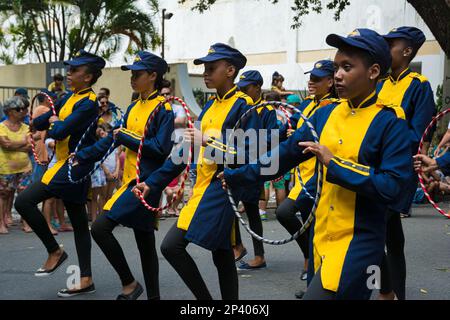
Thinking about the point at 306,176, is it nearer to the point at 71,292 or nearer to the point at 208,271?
the point at 208,271

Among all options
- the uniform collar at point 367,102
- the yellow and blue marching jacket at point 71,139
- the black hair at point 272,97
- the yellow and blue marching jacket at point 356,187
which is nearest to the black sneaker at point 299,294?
the yellow and blue marching jacket at point 71,139

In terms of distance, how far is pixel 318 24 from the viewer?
3344cm

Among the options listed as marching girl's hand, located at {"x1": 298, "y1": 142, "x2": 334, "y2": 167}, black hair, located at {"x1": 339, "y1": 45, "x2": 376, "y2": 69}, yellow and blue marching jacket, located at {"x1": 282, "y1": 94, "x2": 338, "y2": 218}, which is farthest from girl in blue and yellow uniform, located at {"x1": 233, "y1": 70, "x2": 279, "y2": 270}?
marching girl's hand, located at {"x1": 298, "y1": 142, "x2": 334, "y2": 167}

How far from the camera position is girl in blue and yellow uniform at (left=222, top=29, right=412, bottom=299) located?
3.87 meters

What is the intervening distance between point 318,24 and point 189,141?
2914 cm

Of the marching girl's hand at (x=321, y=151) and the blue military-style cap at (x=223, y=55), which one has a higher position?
the blue military-style cap at (x=223, y=55)

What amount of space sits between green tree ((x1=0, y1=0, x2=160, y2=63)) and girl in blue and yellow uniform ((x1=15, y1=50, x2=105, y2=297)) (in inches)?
736

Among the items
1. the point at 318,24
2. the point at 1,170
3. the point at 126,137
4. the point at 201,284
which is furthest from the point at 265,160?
the point at 318,24

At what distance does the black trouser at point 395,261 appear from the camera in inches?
233

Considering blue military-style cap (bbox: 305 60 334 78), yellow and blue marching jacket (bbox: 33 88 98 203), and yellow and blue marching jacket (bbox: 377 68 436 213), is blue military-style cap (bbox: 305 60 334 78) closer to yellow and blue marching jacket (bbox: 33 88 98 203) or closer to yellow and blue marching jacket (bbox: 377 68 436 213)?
yellow and blue marching jacket (bbox: 377 68 436 213)

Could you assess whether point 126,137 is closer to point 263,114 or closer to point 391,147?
point 263,114

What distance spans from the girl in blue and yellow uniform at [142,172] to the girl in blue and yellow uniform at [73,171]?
0.59 m

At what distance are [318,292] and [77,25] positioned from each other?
2521 centimetres

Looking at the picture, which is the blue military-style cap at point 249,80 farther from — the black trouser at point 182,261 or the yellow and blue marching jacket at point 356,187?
the yellow and blue marching jacket at point 356,187
